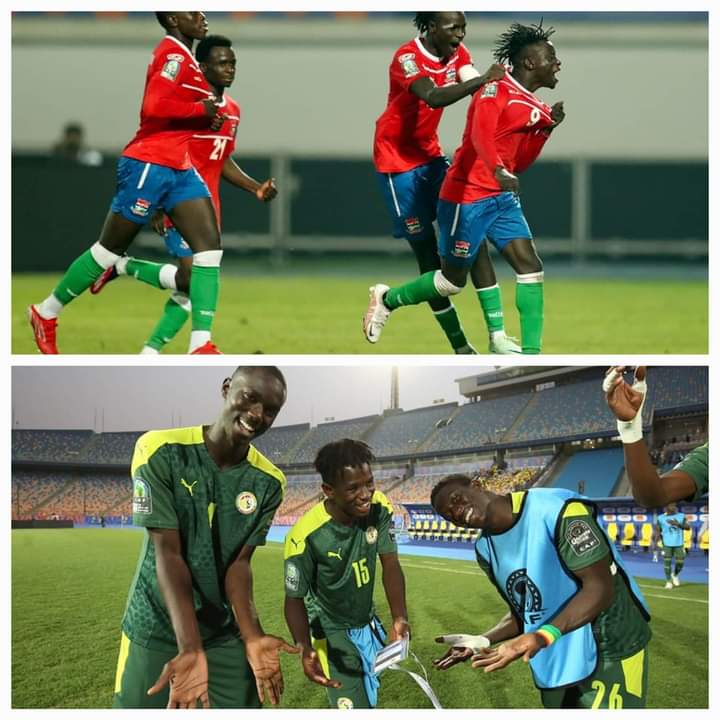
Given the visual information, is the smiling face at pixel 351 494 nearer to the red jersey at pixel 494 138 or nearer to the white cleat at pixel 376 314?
the white cleat at pixel 376 314

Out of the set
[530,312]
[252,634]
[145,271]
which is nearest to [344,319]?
[145,271]

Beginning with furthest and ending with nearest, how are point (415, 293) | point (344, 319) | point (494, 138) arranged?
point (344, 319) < point (415, 293) < point (494, 138)

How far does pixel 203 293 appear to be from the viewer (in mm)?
5172

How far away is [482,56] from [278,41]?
27.6ft

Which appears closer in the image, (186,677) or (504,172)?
(186,677)

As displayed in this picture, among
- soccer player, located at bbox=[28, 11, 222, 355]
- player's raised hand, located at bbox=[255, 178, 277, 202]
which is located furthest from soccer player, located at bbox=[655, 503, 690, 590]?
player's raised hand, located at bbox=[255, 178, 277, 202]

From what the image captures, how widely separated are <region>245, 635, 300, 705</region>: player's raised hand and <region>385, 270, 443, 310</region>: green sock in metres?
1.77

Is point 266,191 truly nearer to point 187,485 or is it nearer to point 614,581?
Result: point 187,485

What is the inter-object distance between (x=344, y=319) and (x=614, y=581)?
5038 millimetres

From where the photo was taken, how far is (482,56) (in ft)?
22.7

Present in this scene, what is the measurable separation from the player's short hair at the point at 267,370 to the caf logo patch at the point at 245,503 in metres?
0.51

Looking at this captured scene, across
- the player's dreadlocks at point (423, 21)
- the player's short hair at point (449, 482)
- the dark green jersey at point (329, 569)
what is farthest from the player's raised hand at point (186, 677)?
the player's dreadlocks at point (423, 21)

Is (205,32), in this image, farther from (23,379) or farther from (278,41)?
(278,41)
